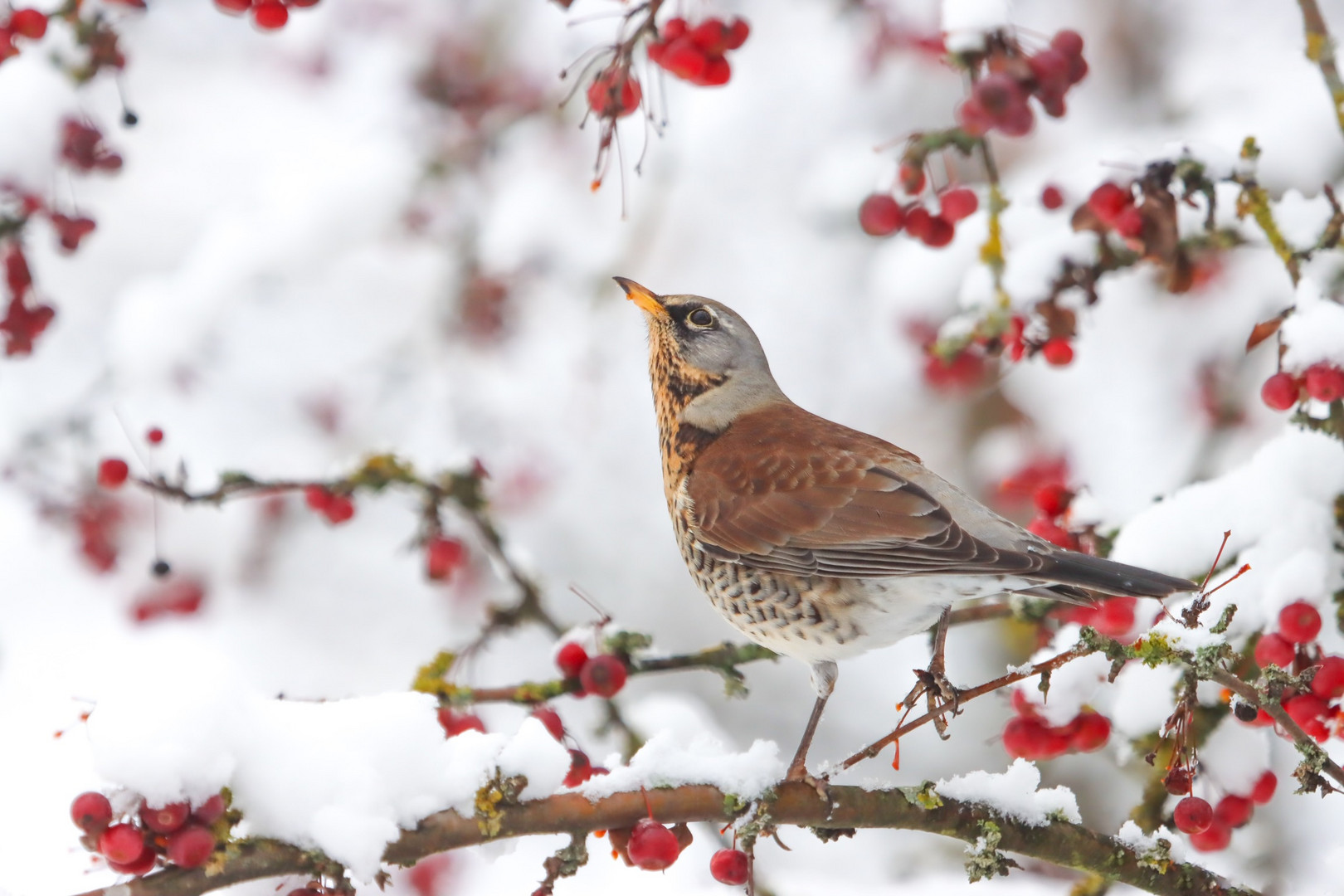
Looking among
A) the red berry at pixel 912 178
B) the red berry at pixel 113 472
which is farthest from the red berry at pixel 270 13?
the red berry at pixel 912 178

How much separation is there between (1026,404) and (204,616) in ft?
12.6

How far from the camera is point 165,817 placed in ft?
4.80

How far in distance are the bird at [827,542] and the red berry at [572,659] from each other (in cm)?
40

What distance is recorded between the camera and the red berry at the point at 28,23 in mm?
2691

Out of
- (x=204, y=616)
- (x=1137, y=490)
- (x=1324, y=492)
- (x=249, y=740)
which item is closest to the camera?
(x=249, y=740)

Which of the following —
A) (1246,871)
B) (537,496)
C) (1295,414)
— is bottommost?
(1246,871)

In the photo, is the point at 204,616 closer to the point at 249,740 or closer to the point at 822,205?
the point at 822,205

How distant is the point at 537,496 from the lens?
544 centimetres

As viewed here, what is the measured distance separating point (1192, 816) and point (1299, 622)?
44 cm

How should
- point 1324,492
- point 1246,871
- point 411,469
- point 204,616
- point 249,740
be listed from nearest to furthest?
Answer: point 249,740, point 1324,492, point 411,469, point 1246,871, point 204,616

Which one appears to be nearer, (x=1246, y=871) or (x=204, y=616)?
(x=1246, y=871)

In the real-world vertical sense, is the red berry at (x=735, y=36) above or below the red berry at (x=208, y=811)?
above

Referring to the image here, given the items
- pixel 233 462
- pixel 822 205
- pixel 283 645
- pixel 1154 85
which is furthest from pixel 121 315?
pixel 1154 85

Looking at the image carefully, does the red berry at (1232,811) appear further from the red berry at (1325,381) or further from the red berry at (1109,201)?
the red berry at (1109,201)
